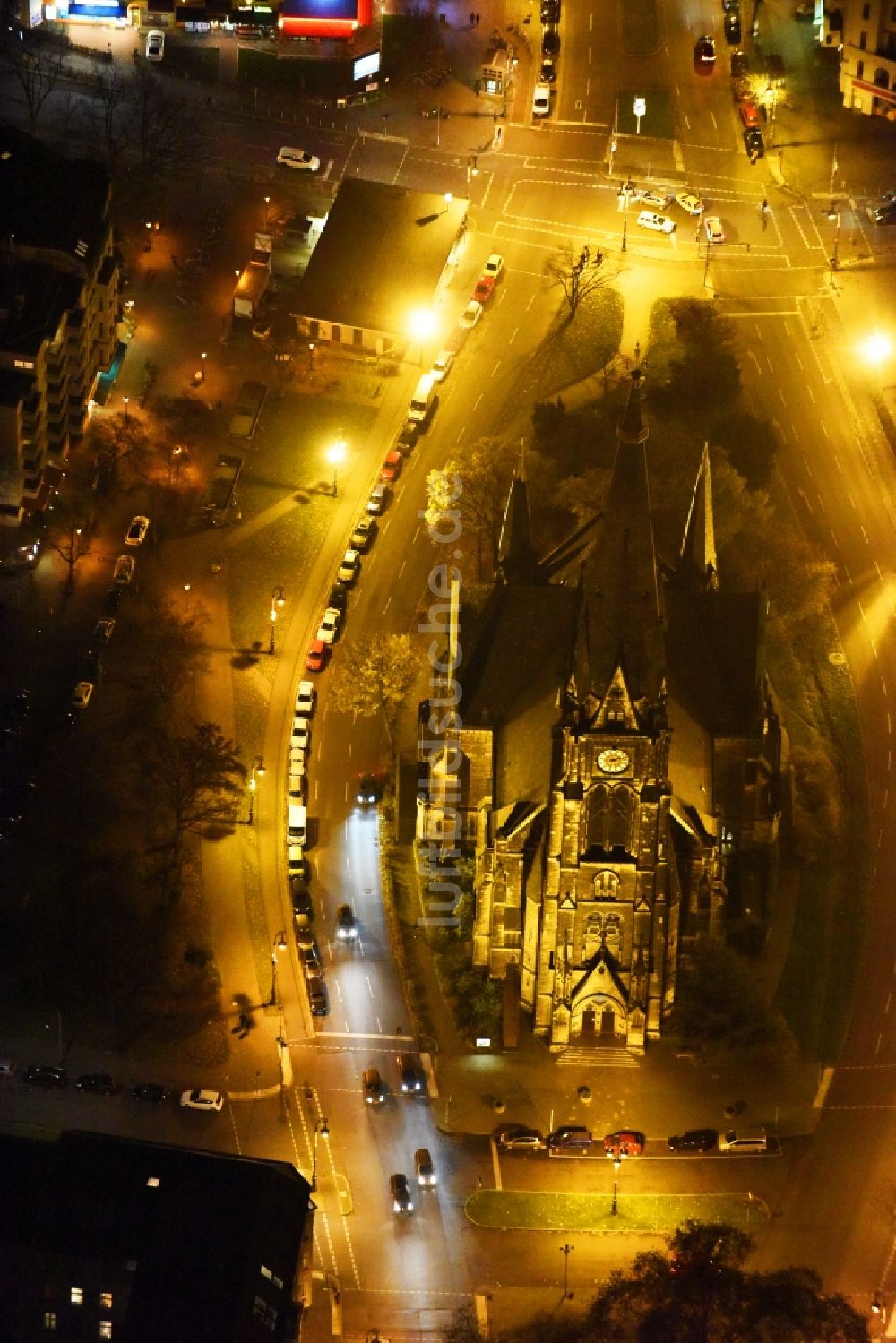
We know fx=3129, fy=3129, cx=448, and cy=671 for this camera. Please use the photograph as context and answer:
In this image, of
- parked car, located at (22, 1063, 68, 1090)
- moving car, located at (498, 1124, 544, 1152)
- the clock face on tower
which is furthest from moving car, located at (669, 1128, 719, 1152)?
parked car, located at (22, 1063, 68, 1090)

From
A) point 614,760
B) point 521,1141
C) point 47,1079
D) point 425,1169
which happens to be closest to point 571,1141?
point 521,1141

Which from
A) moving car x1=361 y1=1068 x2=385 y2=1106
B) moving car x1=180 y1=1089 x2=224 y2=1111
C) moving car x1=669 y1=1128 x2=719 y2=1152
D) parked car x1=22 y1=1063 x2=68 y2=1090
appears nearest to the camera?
moving car x1=669 y1=1128 x2=719 y2=1152

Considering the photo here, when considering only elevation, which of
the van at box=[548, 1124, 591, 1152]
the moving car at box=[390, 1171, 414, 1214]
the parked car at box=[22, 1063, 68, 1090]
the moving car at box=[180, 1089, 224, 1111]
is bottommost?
the moving car at box=[390, 1171, 414, 1214]

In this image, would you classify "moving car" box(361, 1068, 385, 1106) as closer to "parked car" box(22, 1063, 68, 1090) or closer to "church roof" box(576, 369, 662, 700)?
"parked car" box(22, 1063, 68, 1090)

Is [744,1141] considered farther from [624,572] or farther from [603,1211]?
[624,572]

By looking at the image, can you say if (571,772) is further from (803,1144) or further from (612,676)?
(803,1144)

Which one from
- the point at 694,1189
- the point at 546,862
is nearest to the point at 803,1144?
the point at 694,1189
